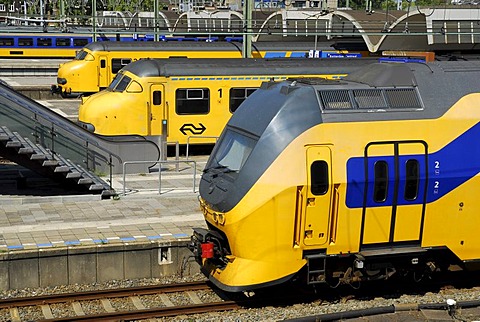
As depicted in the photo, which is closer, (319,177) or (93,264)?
(319,177)

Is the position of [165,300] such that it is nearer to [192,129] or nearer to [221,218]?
[221,218]

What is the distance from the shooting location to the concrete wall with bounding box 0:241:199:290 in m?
13.8

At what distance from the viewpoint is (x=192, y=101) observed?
25.1 metres

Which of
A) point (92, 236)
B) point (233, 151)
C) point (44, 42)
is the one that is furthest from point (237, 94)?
point (44, 42)

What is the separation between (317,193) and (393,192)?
1.37 meters

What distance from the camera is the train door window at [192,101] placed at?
24.9 m

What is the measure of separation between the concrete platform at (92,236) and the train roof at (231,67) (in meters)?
5.94

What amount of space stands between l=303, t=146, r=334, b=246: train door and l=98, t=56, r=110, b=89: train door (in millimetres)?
25301

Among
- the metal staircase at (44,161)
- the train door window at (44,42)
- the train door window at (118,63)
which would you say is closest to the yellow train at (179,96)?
the metal staircase at (44,161)

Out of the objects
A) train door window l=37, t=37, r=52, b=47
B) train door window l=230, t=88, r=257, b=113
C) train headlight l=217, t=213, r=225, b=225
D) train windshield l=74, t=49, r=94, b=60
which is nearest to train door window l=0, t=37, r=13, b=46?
train door window l=37, t=37, r=52, b=47

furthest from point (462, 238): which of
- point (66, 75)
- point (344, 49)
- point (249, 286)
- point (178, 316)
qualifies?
point (66, 75)

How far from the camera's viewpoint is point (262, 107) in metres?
12.5

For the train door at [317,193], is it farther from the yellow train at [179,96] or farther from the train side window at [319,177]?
the yellow train at [179,96]

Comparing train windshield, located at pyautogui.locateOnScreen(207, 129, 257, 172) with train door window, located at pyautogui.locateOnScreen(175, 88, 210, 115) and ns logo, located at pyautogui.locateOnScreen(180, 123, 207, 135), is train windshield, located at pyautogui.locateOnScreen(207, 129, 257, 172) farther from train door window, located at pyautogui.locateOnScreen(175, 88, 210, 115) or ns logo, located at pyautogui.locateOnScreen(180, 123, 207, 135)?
ns logo, located at pyautogui.locateOnScreen(180, 123, 207, 135)
